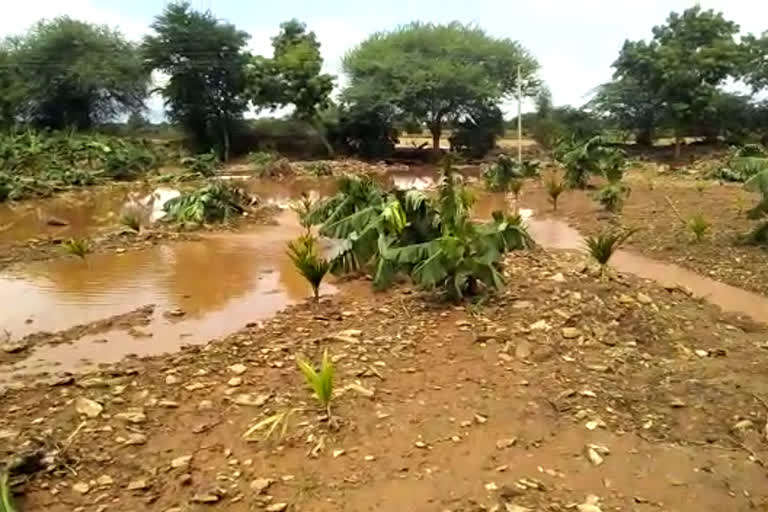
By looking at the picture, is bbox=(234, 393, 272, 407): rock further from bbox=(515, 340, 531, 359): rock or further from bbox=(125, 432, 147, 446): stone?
bbox=(515, 340, 531, 359): rock

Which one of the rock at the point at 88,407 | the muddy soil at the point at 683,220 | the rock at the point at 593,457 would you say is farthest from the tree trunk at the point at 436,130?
the rock at the point at 593,457

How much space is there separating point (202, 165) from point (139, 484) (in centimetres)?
2482

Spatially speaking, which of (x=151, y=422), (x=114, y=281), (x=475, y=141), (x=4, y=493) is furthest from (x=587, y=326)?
(x=475, y=141)

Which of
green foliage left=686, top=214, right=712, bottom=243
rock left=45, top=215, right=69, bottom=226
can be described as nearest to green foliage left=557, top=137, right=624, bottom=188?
green foliage left=686, top=214, right=712, bottom=243

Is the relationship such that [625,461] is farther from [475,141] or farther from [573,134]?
[475,141]

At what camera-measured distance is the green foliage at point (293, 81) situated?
33312mm

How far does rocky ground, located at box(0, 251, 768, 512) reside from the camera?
3908 mm

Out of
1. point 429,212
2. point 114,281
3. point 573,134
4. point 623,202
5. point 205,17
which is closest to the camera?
point 429,212

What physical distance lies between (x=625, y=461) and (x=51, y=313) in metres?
6.96

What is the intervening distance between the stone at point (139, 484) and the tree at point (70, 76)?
31880mm

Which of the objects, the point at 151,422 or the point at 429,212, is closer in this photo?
the point at 151,422

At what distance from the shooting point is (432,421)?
15.4 feet

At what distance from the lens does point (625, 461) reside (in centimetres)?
411

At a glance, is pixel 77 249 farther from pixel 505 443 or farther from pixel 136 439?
pixel 505 443
